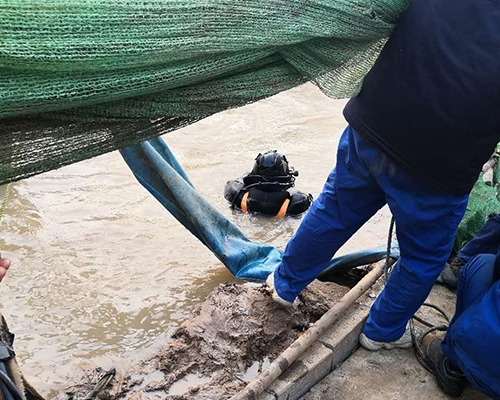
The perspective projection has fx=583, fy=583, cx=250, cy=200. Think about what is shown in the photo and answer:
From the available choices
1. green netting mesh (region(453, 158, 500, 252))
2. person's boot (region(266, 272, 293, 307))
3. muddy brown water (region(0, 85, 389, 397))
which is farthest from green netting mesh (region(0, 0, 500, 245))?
muddy brown water (region(0, 85, 389, 397))

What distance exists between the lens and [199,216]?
380 cm

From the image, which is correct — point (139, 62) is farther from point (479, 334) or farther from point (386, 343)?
point (386, 343)

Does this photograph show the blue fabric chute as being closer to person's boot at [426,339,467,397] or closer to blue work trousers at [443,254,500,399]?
person's boot at [426,339,467,397]

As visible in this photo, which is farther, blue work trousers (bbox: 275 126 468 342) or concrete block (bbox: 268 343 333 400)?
concrete block (bbox: 268 343 333 400)

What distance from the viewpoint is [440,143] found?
2668 mm

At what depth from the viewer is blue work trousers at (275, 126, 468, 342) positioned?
112 inches

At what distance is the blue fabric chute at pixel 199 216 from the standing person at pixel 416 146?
2.45 ft

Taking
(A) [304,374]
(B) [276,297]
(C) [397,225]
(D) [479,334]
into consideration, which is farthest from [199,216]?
(D) [479,334]

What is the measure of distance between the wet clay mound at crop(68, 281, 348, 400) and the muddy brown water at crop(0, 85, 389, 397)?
0.99ft

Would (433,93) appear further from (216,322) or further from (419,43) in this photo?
(216,322)

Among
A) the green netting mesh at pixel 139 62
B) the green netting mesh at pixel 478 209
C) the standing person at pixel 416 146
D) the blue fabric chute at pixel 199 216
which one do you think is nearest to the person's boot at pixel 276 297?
the standing person at pixel 416 146

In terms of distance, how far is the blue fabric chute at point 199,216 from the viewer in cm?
343

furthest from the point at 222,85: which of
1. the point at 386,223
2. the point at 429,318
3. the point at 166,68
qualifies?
the point at 386,223

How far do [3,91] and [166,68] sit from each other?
50 centimetres
